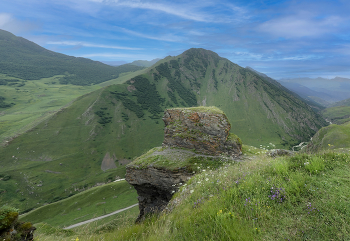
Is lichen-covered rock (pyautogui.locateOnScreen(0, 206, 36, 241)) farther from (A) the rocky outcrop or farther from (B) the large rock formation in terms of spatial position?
(B) the large rock formation

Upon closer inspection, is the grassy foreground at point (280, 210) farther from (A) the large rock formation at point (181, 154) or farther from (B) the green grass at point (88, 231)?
(A) the large rock formation at point (181, 154)

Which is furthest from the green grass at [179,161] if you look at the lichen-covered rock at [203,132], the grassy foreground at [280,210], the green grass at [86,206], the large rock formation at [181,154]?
the green grass at [86,206]

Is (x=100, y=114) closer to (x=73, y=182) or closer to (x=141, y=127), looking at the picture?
(x=141, y=127)

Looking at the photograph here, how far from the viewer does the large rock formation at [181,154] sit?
23.6 m

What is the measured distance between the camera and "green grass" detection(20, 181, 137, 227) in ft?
230

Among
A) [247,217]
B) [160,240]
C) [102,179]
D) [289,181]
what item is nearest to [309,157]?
[289,181]

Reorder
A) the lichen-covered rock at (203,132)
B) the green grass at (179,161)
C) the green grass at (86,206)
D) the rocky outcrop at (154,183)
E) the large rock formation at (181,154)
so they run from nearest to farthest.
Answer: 1. the rocky outcrop at (154,183)
2. the green grass at (179,161)
3. the large rock formation at (181,154)
4. the lichen-covered rock at (203,132)
5. the green grass at (86,206)

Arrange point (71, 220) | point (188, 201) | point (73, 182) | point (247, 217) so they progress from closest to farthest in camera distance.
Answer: point (247, 217) → point (188, 201) → point (71, 220) → point (73, 182)

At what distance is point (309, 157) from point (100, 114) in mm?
197469

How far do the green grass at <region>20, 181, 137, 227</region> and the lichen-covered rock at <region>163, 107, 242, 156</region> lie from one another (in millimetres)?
64197

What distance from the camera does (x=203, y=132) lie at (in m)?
27.7

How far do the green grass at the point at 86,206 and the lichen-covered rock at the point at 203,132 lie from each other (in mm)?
64197

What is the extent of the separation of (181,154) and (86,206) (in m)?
79.3

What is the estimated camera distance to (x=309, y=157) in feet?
20.4
